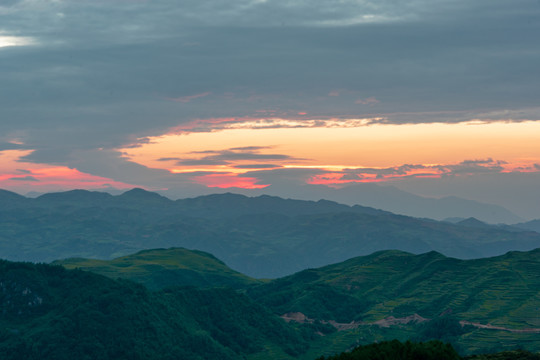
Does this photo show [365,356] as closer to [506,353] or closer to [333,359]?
[333,359]

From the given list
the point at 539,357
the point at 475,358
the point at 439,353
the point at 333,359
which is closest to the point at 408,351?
the point at 439,353

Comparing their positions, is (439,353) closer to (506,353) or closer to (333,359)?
(333,359)

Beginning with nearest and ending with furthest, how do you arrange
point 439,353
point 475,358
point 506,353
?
point 439,353
point 475,358
point 506,353

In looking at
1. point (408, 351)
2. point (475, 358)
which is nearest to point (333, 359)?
point (408, 351)

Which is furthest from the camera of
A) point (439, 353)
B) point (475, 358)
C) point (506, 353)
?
point (506, 353)

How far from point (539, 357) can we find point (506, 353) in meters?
9.00

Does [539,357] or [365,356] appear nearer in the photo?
[365,356]

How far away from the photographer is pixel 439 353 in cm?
12338

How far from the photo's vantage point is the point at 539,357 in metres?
154

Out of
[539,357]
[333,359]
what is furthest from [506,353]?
[333,359]

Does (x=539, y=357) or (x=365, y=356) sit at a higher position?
(x=365, y=356)

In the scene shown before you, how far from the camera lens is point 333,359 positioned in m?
127

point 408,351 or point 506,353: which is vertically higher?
point 408,351

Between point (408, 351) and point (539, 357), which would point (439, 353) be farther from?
point (539, 357)
